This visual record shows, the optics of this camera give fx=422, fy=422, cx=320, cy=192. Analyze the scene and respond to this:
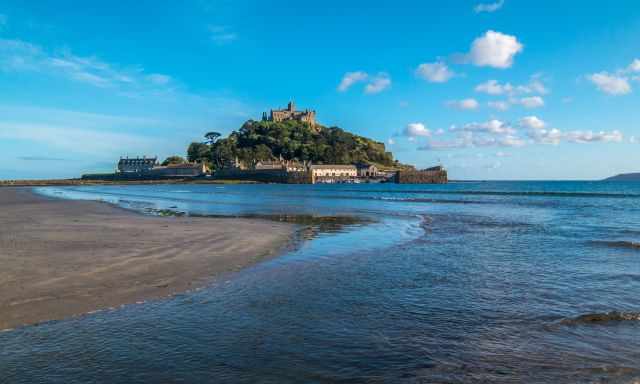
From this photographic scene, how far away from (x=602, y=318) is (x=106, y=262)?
33.7 feet

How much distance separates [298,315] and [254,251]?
6.34m

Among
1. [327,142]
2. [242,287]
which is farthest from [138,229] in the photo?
[327,142]

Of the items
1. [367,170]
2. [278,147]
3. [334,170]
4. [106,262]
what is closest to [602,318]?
[106,262]

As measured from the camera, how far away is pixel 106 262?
33.6 ft

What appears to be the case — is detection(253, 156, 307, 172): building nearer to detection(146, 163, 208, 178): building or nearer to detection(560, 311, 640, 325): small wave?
detection(146, 163, 208, 178): building

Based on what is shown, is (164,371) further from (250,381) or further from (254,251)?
(254,251)

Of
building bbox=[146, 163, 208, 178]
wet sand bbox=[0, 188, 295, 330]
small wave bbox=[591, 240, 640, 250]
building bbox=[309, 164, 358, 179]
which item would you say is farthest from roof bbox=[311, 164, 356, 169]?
small wave bbox=[591, 240, 640, 250]

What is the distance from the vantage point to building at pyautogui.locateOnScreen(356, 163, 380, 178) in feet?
577

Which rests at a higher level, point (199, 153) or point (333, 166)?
point (199, 153)

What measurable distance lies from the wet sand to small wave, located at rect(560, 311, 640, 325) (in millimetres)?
6665

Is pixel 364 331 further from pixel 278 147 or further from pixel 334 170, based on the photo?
pixel 278 147

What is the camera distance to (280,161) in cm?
17738

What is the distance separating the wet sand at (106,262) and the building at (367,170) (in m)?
159

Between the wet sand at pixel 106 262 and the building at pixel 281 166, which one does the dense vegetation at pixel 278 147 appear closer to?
the building at pixel 281 166
